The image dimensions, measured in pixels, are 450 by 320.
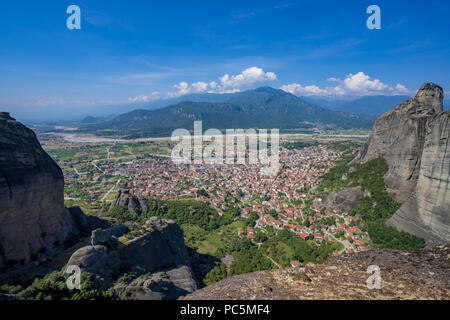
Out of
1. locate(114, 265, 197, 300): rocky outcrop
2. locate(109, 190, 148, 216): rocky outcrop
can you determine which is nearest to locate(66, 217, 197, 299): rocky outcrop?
locate(114, 265, 197, 300): rocky outcrop

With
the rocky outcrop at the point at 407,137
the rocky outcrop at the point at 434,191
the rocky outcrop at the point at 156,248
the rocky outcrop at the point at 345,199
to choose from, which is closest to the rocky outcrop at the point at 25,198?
the rocky outcrop at the point at 156,248

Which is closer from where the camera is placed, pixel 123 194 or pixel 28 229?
pixel 28 229

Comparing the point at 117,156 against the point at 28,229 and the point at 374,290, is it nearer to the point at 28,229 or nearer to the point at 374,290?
the point at 28,229

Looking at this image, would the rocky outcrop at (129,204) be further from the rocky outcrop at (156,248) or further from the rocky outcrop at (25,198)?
the rocky outcrop at (25,198)

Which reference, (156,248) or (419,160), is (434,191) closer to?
(419,160)

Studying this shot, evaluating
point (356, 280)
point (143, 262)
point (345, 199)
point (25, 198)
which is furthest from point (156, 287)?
point (345, 199)

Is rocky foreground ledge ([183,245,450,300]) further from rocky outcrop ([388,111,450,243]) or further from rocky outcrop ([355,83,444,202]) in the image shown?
rocky outcrop ([355,83,444,202])
